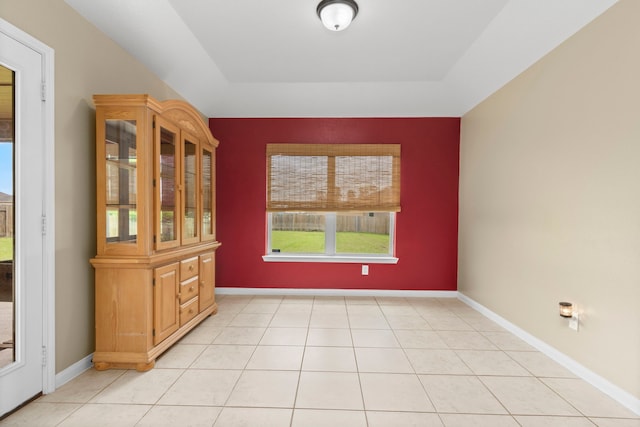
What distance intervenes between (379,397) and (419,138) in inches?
129

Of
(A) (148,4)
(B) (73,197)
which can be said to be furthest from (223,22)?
(B) (73,197)

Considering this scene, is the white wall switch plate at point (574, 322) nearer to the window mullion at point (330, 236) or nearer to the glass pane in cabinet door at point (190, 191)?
the window mullion at point (330, 236)

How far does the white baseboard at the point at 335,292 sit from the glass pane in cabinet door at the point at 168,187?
188cm

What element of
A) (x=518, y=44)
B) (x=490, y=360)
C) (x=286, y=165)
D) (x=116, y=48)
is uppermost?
(x=518, y=44)

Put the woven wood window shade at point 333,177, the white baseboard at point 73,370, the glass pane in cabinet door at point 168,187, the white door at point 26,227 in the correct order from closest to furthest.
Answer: the white door at point 26,227 < the white baseboard at point 73,370 < the glass pane in cabinet door at point 168,187 < the woven wood window shade at point 333,177

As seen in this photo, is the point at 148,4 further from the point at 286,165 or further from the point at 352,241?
the point at 352,241

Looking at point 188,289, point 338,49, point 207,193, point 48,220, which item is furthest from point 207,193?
point 338,49

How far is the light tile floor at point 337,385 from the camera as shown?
175 centimetres

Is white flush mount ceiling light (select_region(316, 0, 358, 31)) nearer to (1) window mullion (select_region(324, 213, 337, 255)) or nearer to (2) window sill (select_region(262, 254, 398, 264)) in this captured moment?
(1) window mullion (select_region(324, 213, 337, 255))

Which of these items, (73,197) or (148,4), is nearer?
(73,197)

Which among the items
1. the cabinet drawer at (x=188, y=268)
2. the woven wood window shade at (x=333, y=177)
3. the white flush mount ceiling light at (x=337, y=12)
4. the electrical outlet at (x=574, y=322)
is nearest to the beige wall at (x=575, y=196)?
the electrical outlet at (x=574, y=322)

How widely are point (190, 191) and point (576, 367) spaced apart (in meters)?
3.43

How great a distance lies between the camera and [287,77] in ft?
11.9

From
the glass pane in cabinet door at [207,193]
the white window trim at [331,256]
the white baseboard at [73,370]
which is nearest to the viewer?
the white baseboard at [73,370]
